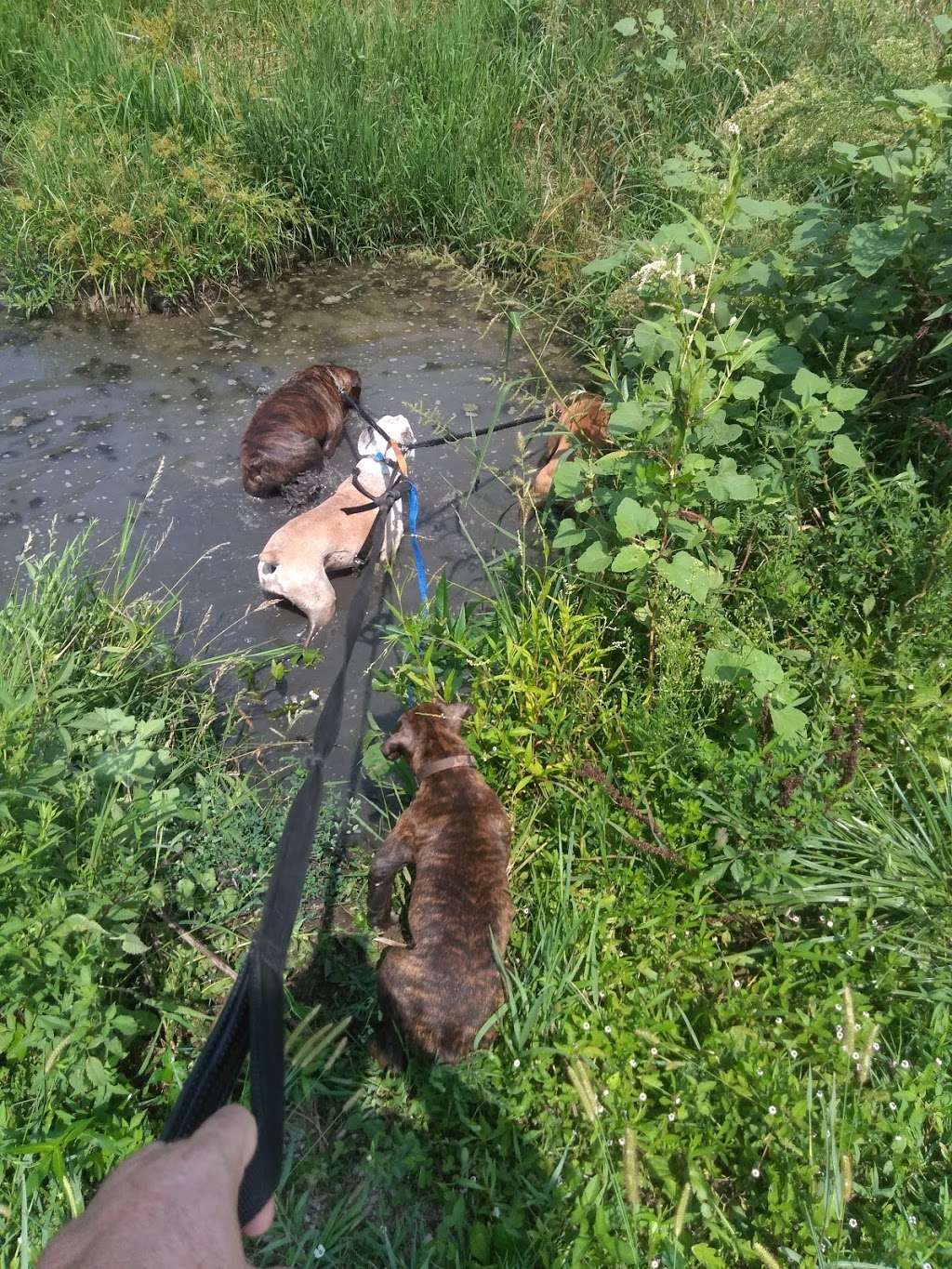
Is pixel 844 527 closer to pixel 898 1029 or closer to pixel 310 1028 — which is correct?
pixel 898 1029

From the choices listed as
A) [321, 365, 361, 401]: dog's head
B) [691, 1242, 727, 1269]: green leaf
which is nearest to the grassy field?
[691, 1242, 727, 1269]: green leaf

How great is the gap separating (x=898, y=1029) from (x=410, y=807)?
1.59 m

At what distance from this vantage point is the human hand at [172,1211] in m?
1.06

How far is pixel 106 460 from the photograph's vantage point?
5500mm

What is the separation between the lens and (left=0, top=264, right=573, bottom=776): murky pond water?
187 inches

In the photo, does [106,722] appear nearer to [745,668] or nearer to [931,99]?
[745,668]

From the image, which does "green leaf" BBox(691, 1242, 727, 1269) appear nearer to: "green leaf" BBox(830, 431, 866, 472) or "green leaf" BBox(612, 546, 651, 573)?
"green leaf" BBox(612, 546, 651, 573)

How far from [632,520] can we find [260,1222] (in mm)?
2220

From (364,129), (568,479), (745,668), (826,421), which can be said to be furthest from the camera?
(364,129)

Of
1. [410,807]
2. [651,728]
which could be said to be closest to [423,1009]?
[410,807]

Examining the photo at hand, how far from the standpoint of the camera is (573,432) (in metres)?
4.25

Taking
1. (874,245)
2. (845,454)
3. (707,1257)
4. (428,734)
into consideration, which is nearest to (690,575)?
(845,454)

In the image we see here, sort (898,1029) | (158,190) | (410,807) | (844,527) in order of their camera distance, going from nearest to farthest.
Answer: (898,1029)
(410,807)
(844,527)
(158,190)

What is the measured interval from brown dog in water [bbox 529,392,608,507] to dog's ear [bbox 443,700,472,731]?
50.2 inches
